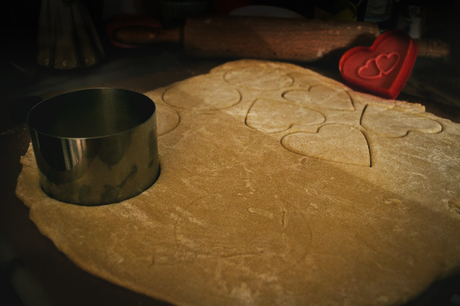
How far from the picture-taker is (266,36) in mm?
2020

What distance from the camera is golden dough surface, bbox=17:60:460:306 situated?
763mm

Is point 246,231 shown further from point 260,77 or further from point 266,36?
point 266,36

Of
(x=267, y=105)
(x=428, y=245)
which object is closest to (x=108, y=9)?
(x=267, y=105)

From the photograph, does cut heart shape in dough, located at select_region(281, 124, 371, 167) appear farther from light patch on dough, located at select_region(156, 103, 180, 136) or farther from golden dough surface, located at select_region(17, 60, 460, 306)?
light patch on dough, located at select_region(156, 103, 180, 136)

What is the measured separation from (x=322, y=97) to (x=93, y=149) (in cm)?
121

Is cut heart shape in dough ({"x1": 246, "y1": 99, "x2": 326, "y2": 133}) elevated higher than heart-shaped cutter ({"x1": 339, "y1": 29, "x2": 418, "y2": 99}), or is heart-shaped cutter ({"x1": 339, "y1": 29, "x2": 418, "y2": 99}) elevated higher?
heart-shaped cutter ({"x1": 339, "y1": 29, "x2": 418, "y2": 99})

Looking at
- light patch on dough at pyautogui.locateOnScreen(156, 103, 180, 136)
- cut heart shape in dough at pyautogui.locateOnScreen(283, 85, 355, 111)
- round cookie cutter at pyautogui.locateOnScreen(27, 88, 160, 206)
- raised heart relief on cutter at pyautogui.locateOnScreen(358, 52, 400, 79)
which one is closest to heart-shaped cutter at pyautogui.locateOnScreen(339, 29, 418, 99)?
raised heart relief on cutter at pyautogui.locateOnScreen(358, 52, 400, 79)

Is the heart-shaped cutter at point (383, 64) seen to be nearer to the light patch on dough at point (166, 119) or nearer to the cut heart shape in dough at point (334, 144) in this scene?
the cut heart shape in dough at point (334, 144)

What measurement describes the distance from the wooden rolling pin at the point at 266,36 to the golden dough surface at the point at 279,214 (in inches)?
26.5

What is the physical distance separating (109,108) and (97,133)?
0.36 ft

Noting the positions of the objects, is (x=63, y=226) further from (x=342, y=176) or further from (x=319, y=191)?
(x=342, y=176)

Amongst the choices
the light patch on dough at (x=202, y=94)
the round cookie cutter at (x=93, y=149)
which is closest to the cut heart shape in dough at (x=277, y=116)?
the light patch on dough at (x=202, y=94)

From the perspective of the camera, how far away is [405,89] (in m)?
1.88

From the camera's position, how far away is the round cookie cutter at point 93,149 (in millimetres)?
858
